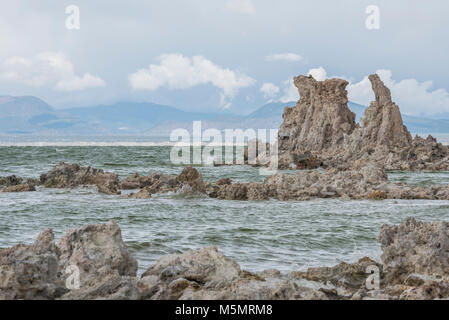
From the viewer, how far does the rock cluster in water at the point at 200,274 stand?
21.8 ft

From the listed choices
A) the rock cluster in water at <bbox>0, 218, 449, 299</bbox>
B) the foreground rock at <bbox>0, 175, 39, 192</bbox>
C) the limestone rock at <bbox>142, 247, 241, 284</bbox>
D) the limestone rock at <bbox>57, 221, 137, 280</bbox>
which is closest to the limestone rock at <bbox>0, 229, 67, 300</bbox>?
the rock cluster in water at <bbox>0, 218, 449, 299</bbox>

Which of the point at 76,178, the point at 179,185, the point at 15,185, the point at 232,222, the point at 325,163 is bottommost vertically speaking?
the point at 232,222

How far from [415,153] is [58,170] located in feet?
104

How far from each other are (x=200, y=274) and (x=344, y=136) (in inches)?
1898

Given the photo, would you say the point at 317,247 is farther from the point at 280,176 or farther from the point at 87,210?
the point at 280,176

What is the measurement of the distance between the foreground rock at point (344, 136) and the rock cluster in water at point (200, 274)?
30.9 meters

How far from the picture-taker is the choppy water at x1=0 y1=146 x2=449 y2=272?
457 inches

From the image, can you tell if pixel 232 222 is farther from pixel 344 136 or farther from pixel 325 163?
pixel 344 136

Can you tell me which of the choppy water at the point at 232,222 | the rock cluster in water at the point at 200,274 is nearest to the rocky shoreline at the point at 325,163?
the choppy water at the point at 232,222

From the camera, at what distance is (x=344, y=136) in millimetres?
54719

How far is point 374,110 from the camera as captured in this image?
2112 inches

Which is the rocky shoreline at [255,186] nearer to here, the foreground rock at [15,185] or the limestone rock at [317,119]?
the foreground rock at [15,185]

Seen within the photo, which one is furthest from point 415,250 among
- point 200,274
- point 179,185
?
point 179,185

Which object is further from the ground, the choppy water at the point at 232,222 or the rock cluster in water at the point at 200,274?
the rock cluster in water at the point at 200,274
